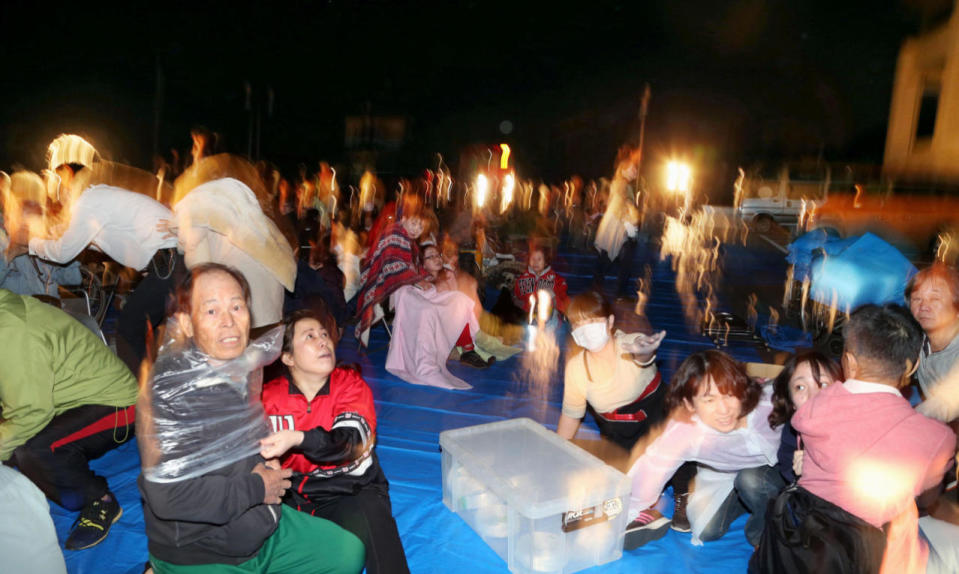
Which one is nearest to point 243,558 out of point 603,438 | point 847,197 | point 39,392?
point 39,392

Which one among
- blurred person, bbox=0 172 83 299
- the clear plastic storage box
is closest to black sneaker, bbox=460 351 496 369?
the clear plastic storage box

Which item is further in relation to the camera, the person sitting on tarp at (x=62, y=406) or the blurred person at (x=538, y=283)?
the blurred person at (x=538, y=283)

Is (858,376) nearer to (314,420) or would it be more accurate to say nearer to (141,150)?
(314,420)

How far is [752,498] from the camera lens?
2.61 m

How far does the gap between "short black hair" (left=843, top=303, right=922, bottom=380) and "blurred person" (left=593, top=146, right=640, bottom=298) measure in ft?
14.6

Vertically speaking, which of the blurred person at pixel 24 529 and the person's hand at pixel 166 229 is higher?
the person's hand at pixel 166 229

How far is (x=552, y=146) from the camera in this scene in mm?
24438

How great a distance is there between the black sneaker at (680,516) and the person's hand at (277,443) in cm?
168

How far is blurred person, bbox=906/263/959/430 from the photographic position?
9.24 feet

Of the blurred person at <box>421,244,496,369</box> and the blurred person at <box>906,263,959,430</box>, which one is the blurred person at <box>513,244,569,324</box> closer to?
the blurred person at <box>421,244,496,369</box>

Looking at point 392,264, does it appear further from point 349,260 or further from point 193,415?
point 193,415

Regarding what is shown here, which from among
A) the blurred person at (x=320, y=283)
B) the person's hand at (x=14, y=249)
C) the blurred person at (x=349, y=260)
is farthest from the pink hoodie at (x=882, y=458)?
the blurred person at (x=349, y=260)

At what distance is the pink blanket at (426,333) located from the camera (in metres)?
4.64

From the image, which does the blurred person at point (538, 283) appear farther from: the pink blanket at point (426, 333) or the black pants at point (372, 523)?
the black pants at point (372, 523)
